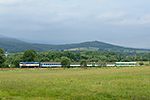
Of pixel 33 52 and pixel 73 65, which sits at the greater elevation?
pixel 33 52

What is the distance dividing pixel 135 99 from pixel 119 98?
1376 millimetres

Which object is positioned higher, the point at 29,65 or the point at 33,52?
the point at 33,52

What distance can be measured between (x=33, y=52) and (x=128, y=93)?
269 feet

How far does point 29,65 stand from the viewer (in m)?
83.5

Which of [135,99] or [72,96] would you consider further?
[72,96]

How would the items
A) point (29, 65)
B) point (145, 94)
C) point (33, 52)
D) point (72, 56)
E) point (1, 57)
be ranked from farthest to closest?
point (72, 56), point (33, 52), point (29, 65), point (1, 57), point (145, 94)

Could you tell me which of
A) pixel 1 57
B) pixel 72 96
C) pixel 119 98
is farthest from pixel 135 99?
pixel 1 57

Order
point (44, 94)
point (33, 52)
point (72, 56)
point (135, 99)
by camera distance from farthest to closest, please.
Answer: point (72, 56) < point (33, 52) < point (44, 94) < point (135, 99)

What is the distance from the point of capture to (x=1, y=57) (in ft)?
243

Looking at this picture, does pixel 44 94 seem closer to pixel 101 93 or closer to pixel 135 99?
pixel 101 93

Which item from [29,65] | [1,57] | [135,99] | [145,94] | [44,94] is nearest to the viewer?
[135,99]

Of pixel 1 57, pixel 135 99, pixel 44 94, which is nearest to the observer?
pixel 135 99

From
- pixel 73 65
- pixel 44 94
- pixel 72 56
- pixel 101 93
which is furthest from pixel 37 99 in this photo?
pixel 72 56

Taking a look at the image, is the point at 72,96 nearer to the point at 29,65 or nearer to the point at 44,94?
the point at 44,94
